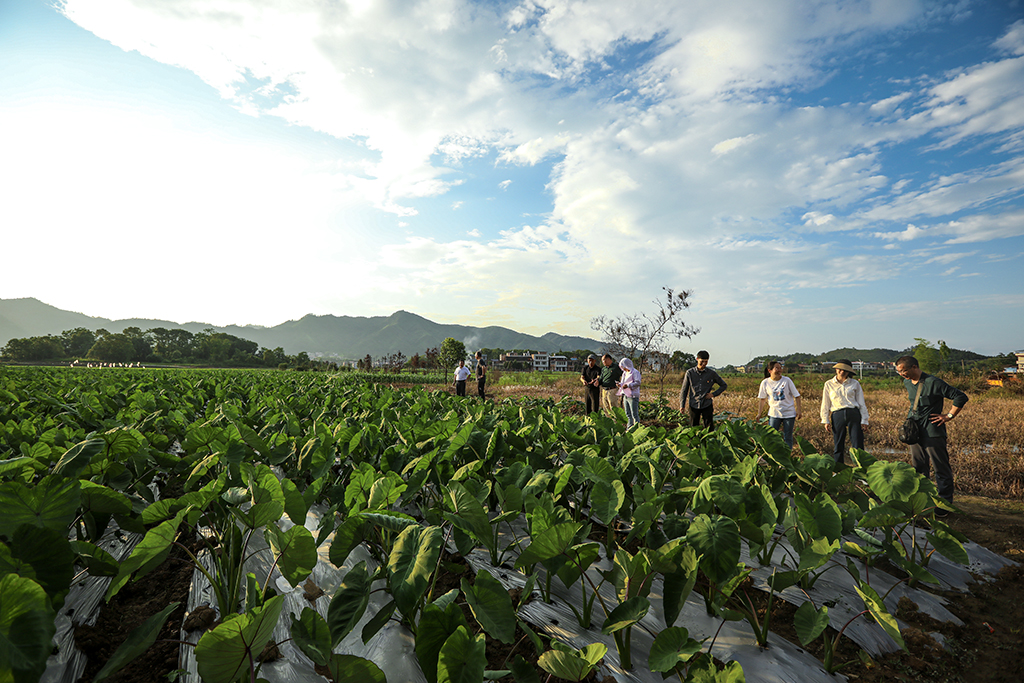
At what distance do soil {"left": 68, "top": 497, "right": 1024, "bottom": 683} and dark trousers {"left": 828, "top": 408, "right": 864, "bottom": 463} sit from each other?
289 cm

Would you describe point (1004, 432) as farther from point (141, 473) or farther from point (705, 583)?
point (141, 473)

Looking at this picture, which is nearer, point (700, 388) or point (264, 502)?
point (264, 502)

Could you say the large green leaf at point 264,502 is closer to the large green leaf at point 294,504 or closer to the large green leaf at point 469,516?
the large green leaf at point 294,504

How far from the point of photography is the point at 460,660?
1471 millimetres

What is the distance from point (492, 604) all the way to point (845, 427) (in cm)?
683

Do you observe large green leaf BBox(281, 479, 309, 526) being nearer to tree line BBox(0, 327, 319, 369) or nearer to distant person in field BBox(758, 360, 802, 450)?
distant person in field BBox(758, 360, 802, 450)

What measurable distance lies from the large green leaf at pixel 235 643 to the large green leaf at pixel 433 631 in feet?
1.63

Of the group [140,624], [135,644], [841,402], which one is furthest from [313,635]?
[841,402]

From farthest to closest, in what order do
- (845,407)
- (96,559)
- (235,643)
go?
(845,407)
(96,559)
(235,643)

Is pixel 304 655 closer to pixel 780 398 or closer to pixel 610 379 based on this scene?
pixel 780 398

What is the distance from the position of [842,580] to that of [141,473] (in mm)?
5209

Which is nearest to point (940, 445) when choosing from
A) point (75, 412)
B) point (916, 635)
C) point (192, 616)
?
point (916, 635)

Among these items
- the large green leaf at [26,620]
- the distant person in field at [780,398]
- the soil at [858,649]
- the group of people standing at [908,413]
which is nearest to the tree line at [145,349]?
the distant person in field at [780,398]

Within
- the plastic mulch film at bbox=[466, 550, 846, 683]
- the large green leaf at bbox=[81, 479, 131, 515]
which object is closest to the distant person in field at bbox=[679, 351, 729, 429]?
the plastic mulch film at bbox=[466, 550, 846, 683]
